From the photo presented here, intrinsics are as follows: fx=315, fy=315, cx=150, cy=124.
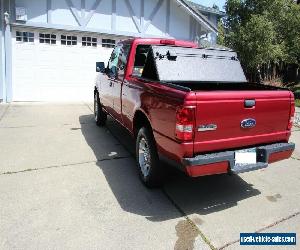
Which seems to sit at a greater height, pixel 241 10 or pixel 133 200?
pixel 241 10

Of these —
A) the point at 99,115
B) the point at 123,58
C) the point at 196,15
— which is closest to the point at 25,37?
the point at 99,115

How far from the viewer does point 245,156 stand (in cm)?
376

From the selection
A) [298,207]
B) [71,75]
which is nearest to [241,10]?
[71,75]

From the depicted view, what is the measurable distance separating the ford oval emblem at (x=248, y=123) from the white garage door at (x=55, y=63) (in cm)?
1007

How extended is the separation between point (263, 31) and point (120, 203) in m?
13.1

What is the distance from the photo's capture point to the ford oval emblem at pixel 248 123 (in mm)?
3687

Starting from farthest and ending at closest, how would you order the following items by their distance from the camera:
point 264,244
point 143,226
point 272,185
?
point 272,185, point 143,226, point 264,244

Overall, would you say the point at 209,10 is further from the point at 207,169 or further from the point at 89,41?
the point at 207,169

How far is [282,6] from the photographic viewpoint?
51.5 ft

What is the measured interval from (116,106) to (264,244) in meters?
3.64

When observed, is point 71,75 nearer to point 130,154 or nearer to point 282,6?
point 130,154

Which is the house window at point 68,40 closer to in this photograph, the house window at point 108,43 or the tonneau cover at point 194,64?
the house window at point 108,43

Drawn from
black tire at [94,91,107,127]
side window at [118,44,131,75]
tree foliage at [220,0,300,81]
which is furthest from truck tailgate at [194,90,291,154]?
tree foliage at [220,0,300,81]

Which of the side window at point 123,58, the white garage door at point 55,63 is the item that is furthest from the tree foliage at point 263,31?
the side window at point 123,58
